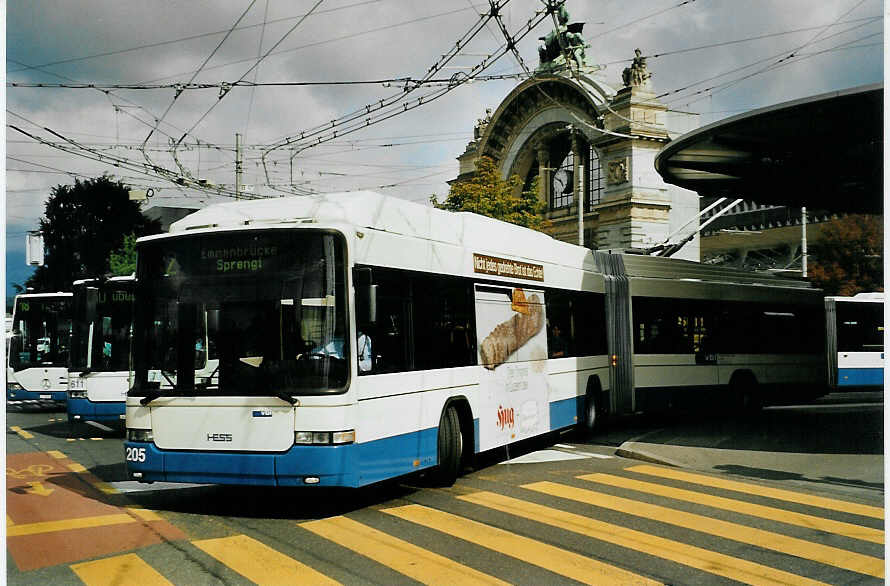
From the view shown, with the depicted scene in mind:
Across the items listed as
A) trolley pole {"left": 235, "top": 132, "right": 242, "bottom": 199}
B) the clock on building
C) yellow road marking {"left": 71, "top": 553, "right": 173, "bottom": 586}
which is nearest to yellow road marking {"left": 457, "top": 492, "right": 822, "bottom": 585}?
yellow road marking {"left": 71, "top": 553, "right": 173, "bottom": 586}

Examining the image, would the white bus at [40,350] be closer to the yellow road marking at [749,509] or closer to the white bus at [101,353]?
the white bus at [101,353]

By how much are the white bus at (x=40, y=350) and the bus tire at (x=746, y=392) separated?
1596 centimetres

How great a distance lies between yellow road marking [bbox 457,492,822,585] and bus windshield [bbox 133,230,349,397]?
2.25 metres

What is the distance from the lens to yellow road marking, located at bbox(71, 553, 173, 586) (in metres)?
6.20

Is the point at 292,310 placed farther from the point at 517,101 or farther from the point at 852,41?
the point at 517,101

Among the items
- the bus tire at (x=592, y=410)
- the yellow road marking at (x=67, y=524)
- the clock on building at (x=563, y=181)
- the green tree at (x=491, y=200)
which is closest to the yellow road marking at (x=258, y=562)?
the yellow road marking at (x=67, y=524)

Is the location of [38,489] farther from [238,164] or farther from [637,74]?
[637,74]

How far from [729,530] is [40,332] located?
20811mm

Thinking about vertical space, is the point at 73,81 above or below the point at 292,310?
above

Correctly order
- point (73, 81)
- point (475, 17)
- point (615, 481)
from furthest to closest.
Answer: point (475, 17)
point (73, 81)
point (615, 481)

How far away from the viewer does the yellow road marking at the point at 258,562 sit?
20.5 ft

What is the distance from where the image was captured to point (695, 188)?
2131cm

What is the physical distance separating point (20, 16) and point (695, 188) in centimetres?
1546

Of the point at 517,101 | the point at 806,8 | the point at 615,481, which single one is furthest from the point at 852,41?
the point at 517,101
